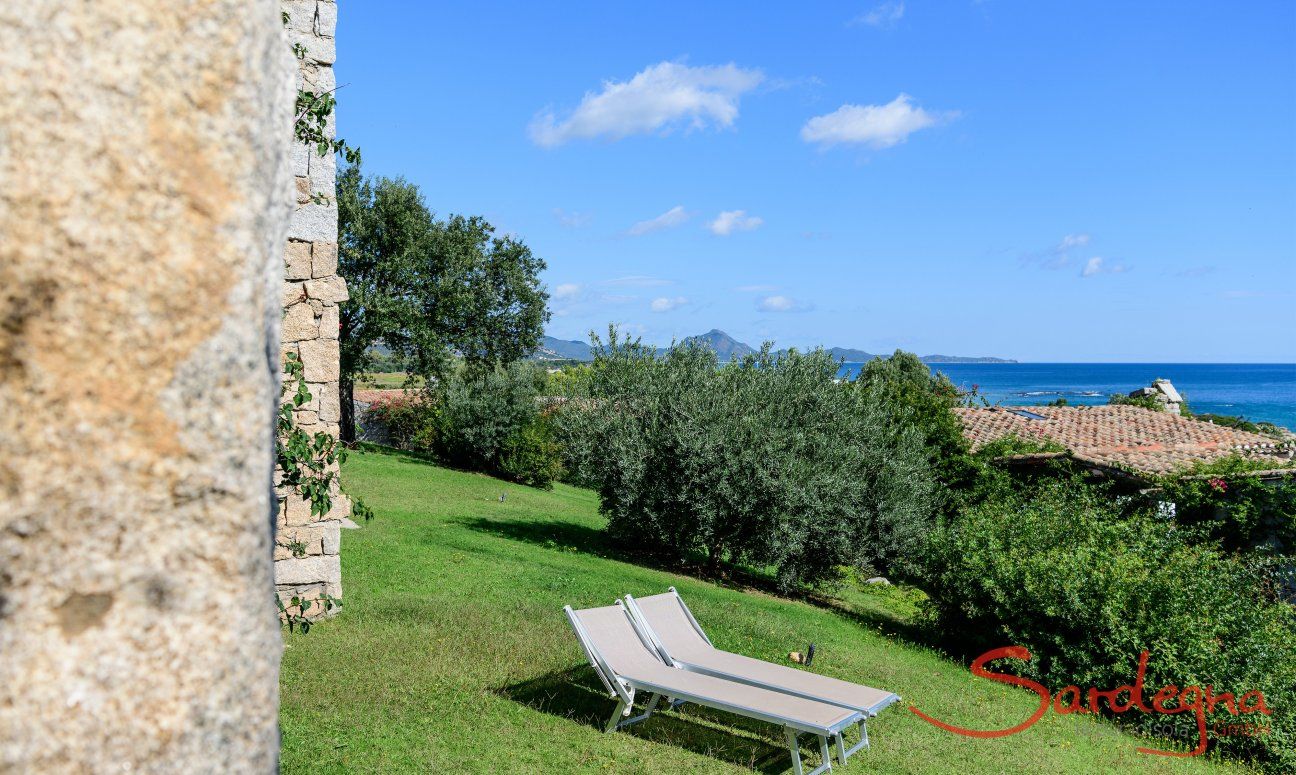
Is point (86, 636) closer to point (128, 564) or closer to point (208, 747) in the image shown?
point (128, 564)

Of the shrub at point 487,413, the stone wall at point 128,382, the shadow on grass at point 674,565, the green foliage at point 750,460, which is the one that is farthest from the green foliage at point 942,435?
the stone wall at point 128,382

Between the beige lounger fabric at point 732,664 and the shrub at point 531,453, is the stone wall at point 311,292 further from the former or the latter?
the shrub at point 531,453

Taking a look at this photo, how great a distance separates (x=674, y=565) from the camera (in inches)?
598

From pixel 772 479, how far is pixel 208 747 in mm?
12527

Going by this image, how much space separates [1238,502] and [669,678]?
42.3 ft

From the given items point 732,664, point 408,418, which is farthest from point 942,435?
point 408,418

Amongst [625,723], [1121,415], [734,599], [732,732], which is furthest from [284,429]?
[1121,415]

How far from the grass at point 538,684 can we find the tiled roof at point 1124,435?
7.48 m

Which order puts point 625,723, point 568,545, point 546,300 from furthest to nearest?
1. point 546,300
2. point 568,545
3. point 625,723

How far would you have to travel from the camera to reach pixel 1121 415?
25250 millimetres

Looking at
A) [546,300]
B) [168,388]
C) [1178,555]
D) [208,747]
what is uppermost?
[546,300]

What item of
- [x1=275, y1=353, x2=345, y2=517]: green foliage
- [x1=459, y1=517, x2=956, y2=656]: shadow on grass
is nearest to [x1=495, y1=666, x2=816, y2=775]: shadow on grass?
[x1=275, y1=353, x2=345, y2=517]: green foliage

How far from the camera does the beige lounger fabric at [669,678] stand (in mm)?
6141

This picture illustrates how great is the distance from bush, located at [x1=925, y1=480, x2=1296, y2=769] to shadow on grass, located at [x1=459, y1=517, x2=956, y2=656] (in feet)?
4.52
